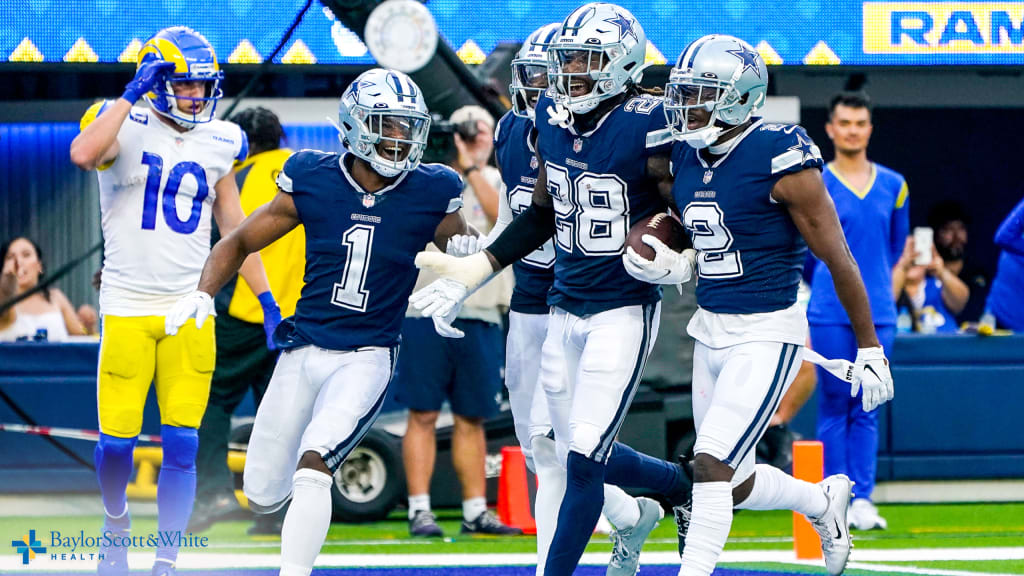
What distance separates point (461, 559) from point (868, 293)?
84.1 inches

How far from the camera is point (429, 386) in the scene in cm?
652

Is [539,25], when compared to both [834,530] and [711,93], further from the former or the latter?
[834,530]

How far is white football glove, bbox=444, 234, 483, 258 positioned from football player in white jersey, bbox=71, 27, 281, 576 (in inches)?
31.3

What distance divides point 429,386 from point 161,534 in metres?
1.68

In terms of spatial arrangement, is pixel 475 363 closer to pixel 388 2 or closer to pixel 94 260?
pixel 388 2

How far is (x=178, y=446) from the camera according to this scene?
514 centimetres

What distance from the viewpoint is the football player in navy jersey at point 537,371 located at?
475 cm

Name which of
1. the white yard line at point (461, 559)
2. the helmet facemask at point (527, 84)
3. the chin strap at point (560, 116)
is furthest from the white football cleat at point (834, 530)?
the helmet facemask at point (527, 84)

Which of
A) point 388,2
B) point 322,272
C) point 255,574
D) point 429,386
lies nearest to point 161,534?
point 255,574

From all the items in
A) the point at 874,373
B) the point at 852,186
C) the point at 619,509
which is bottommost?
the point at 619,509

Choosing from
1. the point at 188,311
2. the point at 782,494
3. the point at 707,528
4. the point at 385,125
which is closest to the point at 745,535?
the point at 782,494

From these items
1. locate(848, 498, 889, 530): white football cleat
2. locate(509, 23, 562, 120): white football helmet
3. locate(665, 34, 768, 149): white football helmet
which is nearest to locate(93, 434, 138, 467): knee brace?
locate(509, 23, 562, 120): white football helmet

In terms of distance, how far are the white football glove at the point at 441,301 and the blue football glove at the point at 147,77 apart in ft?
4.32

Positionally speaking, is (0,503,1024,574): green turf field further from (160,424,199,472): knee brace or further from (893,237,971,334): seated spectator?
(893,237,971,334): seated spectator
